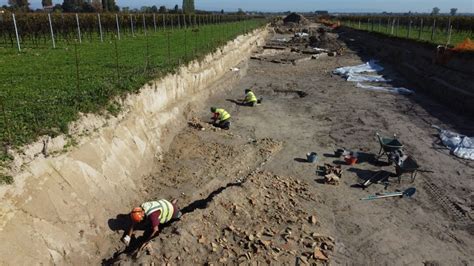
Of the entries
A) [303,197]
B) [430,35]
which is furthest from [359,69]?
[303,197]

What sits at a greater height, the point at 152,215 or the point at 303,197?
the point at 152,215

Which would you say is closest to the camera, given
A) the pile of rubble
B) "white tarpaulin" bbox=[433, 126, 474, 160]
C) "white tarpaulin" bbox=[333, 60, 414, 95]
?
the pile of rubble

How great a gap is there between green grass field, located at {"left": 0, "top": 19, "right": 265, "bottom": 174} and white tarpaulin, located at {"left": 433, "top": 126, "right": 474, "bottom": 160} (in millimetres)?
10884

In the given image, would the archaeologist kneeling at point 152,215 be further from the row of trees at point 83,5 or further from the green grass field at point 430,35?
the row of trees at point 83,5

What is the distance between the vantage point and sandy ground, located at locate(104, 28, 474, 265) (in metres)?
8.21

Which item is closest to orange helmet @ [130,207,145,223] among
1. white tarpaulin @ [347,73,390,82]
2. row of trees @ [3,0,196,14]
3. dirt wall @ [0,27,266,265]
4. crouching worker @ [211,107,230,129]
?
dirt wall @ [0,27,266,265]

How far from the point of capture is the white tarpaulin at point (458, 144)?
13.3m

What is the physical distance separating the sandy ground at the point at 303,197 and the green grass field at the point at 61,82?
2.57m

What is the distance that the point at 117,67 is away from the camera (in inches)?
585

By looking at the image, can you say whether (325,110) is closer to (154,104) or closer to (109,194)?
(154,104)

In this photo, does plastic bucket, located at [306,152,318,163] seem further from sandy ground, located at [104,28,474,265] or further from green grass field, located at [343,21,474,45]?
green grass field, located at [343,21,474,45]

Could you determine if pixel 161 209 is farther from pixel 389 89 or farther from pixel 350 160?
pixel 389 89

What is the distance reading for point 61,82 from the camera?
12.6 meters

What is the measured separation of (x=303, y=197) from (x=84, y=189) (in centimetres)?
551
